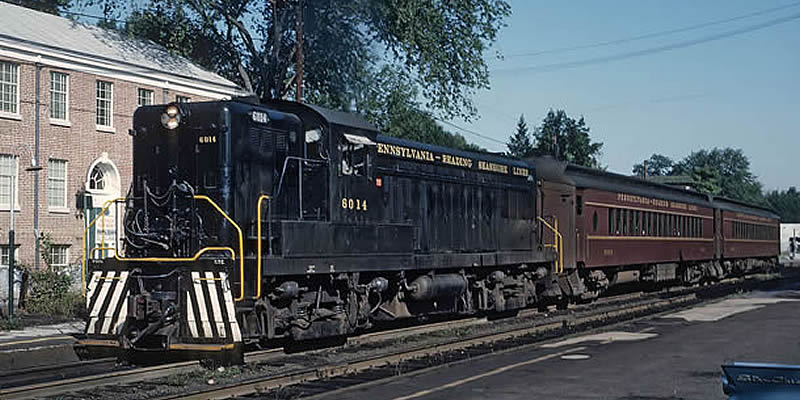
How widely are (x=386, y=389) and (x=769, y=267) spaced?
46083 mm

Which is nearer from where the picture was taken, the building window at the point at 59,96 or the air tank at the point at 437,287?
the air tank at the point at 437,287

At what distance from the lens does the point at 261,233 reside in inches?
510

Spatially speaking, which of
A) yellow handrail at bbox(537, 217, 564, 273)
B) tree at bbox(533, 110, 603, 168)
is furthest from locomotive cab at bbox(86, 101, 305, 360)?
tree at bbox(533, 110, 603, 168)

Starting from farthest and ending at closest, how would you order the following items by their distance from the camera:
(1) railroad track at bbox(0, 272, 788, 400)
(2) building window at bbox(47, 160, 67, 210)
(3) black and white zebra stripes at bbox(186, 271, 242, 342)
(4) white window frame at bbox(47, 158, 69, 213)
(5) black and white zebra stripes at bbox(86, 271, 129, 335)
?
(2) building window at bbox(47, 160, 67, 210)
(4) white window frame at bbox(47, 158, 69, 213)
(5) black and white zebra stripes at bbox(86, 271, 129, 335)
(3) black and white zebra stripes at bbox(186, 271, 242, 342)
(1) railroad track at bbox(0, 272, 788, 400)

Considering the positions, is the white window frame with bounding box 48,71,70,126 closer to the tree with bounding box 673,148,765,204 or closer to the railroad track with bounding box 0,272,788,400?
the railroad track with bounding box 0,272,788,400

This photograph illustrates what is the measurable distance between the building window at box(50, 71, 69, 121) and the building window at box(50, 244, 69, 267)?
13.7ft

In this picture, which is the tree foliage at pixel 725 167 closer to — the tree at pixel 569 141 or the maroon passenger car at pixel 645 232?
the tree at pixel 569 141

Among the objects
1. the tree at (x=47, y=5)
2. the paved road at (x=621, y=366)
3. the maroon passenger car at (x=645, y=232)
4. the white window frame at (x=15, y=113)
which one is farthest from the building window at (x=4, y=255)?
the tree at (x=47, y=5)

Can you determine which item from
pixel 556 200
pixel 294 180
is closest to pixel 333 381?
pixel 294 180

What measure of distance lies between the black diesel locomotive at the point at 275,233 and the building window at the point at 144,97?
54.2 ft

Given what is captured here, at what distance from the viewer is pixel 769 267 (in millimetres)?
51438

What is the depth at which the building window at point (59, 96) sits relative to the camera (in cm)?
2822

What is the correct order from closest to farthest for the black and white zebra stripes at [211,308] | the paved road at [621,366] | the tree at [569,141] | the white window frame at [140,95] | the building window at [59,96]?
the paved road at [621,366] → the black and white zebra stripes at [211,308] → the building window at [59,96] → the white window frame at [140,95] → the tree at [569,141]

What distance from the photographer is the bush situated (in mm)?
22500
